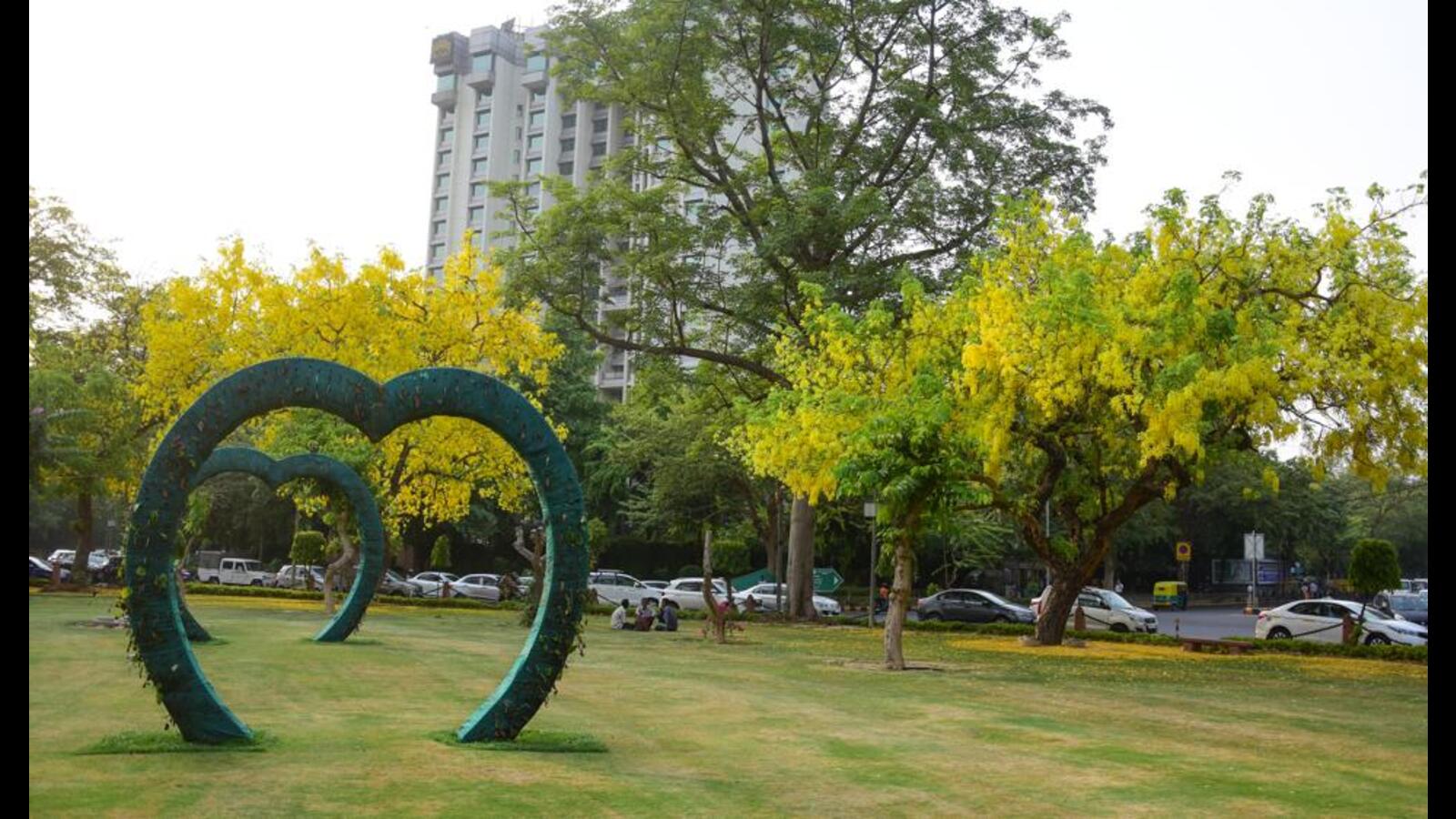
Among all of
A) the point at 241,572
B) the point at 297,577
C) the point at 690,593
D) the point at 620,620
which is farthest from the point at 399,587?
the point at 620,620

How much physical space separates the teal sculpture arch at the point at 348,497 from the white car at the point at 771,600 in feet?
56.1

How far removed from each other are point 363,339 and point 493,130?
237 ft

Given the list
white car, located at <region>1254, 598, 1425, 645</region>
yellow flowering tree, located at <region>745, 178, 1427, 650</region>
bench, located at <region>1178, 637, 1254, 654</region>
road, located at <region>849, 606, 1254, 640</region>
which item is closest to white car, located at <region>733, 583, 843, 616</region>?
road, located at <region>849, 606, 1254, 640</region>

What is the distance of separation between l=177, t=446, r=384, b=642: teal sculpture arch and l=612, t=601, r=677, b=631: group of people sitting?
7875 millimetres

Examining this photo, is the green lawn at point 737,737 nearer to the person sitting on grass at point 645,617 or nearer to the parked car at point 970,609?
→ the person sitting on grass at point 645,617

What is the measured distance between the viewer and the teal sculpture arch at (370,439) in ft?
31.4

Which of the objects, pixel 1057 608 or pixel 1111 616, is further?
pixel 1111 616

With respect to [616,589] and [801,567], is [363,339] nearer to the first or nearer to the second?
[801,567]

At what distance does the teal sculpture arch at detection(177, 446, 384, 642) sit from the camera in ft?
63.2

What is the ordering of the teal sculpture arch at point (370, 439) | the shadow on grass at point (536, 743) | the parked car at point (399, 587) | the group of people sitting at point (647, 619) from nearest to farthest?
1. the teal sculpture arch at point (370, 439)
2. the shadow on grass at point (536, 743)
3. the group of people sitting at point (647, 619)
4. the parked car at point (399, 587)

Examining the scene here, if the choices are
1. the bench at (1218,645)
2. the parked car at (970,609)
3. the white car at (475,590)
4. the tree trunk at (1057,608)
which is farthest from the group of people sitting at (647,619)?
the white car at (475,590)

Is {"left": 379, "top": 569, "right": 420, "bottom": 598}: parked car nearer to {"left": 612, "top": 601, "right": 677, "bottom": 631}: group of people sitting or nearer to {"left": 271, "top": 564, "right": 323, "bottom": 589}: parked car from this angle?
{"left": 271, "top": 564, "right": 323, "bottom": 589}: parked car

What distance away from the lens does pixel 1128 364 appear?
20328mm

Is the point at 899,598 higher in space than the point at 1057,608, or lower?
higher
